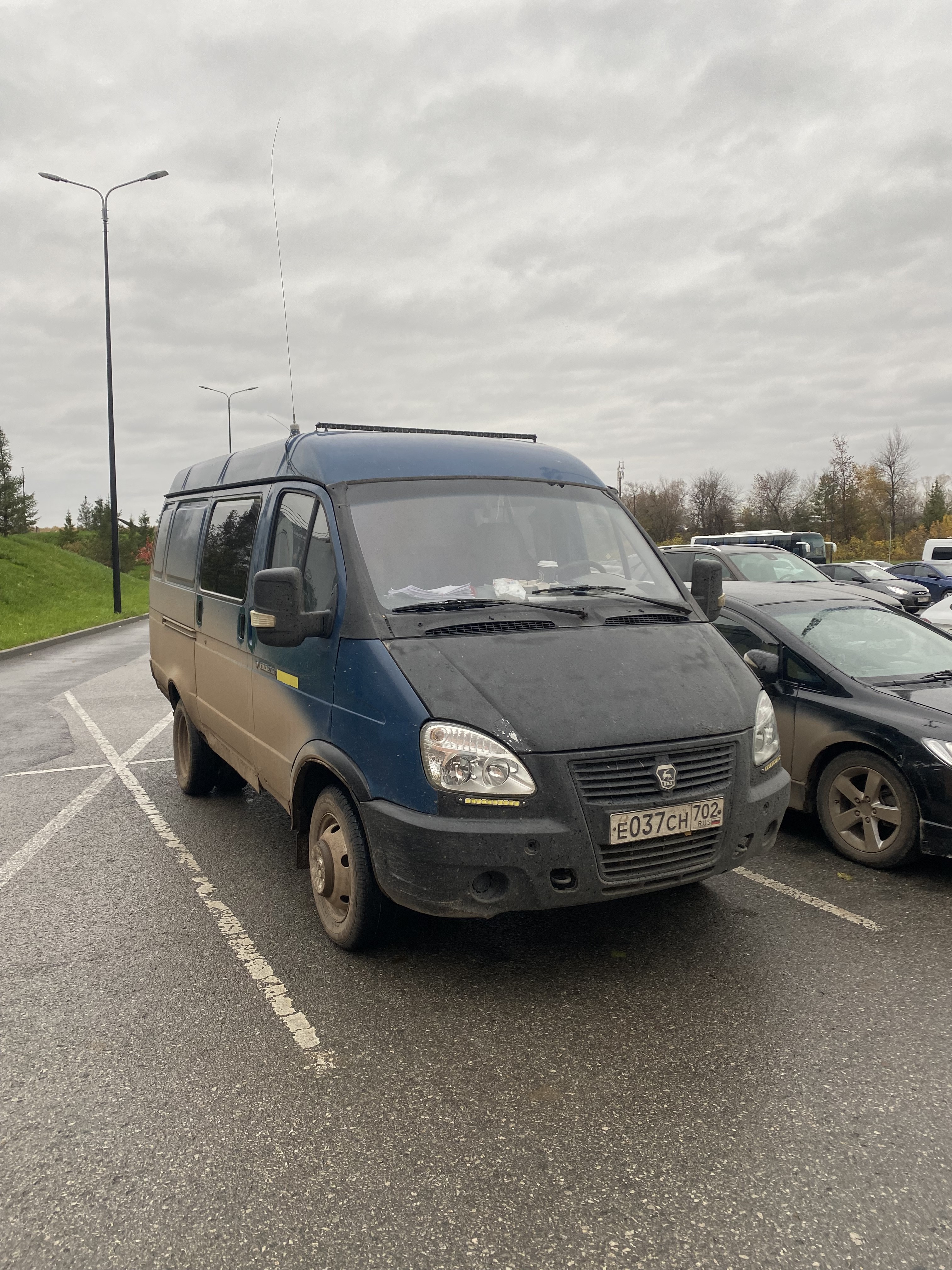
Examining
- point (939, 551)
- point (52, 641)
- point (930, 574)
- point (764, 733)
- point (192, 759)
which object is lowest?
point (52, 641)

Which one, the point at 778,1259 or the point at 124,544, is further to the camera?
the point at 124,544

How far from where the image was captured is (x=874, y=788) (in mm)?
5008

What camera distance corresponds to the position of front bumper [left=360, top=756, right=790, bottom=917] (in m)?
3.25

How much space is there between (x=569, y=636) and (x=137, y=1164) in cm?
233

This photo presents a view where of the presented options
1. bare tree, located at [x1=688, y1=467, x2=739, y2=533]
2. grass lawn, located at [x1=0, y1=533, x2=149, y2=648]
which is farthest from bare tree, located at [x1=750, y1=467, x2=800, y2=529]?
grass lawn, located at [x1=0, y1=533, x2=149, y2=648]

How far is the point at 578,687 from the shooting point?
11.6 feet

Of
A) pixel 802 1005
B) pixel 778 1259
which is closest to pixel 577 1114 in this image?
pixel 778 1259

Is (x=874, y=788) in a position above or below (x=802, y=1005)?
above

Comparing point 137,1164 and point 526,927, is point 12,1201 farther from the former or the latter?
point 526,927

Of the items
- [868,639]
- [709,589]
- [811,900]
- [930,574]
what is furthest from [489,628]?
[930,574]

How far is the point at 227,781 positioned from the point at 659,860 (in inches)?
162

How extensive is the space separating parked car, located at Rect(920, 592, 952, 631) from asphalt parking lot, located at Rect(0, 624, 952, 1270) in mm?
11292

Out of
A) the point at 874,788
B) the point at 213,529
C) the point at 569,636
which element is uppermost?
the point at 213,529

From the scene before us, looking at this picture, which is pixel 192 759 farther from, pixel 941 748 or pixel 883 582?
pixel 883 582
